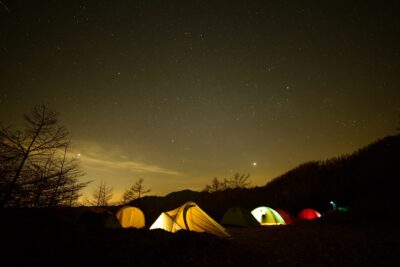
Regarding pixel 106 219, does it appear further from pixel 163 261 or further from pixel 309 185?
pixel 309 185

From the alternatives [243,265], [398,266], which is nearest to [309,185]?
[398,266]

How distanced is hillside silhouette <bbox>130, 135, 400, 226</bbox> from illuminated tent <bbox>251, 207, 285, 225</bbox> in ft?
16.4

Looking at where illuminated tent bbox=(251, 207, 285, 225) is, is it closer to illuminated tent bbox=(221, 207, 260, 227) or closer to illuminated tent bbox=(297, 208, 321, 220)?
illuminated tent bbox=(221, 207, 260, 227)

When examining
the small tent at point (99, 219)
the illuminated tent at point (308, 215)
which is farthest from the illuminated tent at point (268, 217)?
the small tent at point (99, 219)

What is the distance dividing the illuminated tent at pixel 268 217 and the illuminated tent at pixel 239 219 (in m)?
1.09

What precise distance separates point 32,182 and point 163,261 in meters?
4.09

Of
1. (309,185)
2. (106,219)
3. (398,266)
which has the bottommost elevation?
(398,266)

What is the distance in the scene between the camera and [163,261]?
5.15m

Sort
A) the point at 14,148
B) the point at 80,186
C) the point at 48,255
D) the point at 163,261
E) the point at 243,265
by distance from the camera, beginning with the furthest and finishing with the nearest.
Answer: the point at 14,148
the point at 80,186
the point at 243,265
the point at 163,261
the point at 48,255

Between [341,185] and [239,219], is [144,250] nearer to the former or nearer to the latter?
[239,219]

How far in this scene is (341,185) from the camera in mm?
25984

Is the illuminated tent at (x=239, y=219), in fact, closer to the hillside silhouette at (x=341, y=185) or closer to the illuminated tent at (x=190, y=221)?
the illuminated tent at (x=190, y=221)

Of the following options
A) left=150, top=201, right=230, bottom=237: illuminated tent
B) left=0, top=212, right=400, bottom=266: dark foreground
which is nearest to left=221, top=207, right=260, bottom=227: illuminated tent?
left=150, top=201, right=230, bottom=237: illuminated tent

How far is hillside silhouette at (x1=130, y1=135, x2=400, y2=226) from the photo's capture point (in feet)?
65.2
